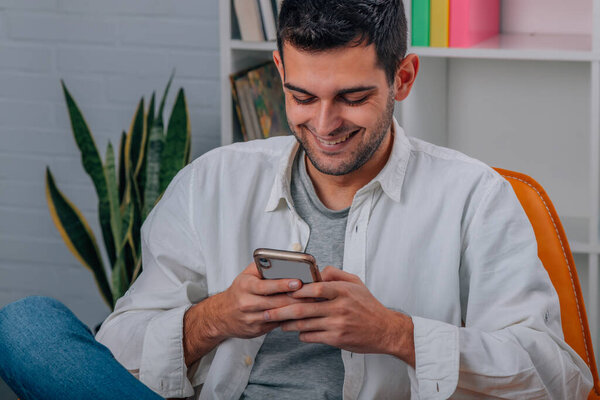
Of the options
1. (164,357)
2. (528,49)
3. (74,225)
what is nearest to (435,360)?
(164,357)

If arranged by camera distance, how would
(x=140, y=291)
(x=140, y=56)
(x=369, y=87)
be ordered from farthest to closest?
(x=140, y=56) → (x=140, y=291) → (x=369, y=87)

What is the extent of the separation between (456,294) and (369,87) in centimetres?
39

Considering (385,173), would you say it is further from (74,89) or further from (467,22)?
(74,89)

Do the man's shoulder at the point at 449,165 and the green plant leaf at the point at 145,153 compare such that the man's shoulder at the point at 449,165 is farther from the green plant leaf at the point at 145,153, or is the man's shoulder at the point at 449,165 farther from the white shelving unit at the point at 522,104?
the green plant leaf at the point at 145,153

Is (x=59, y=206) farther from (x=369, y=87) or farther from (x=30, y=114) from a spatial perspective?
(x=369, y=87)

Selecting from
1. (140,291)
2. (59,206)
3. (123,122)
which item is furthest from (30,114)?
(140,291)

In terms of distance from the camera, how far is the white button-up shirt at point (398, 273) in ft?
4.39

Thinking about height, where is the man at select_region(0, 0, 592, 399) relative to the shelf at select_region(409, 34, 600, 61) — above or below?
below

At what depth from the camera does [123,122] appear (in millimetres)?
2793

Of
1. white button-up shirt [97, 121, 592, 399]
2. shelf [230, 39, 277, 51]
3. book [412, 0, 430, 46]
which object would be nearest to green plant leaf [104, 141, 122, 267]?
shelf [230, 39, 277, 51]

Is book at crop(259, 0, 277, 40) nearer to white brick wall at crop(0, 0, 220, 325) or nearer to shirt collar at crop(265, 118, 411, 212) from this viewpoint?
white brick wall at crop(0, 0, 220, 325)

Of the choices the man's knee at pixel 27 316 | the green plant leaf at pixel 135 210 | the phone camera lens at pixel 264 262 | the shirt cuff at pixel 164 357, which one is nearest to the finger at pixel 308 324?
the phone camera lens at pixel 264 262

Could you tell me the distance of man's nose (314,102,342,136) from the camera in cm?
138

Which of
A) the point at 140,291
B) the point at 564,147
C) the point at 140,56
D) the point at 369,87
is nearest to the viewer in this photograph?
the point at 369,87
